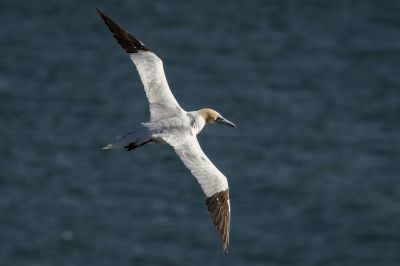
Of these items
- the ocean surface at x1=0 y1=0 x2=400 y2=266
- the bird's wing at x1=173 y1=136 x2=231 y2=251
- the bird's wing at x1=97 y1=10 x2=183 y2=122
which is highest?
the bird's wing at x1=97 y1=10 x2=183 y2=122

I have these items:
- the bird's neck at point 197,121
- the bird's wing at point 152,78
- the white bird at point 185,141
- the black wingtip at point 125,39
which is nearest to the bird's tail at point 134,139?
the white bird at point 185,141

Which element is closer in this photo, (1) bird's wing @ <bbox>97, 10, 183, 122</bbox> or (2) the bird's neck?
(2) the bird's neck

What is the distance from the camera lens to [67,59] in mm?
50625

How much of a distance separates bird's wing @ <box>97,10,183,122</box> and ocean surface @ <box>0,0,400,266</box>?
18.3 m

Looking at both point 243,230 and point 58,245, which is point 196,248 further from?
point 58,245

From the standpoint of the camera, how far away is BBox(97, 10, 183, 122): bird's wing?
1852cm

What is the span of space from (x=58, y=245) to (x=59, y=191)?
363cm

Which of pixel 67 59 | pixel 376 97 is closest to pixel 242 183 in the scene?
pixel 376 97

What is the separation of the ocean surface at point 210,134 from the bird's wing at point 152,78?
720 inches

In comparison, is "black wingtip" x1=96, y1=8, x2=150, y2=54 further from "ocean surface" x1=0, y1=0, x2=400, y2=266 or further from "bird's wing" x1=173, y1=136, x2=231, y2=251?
"ocean surface" x1=0, y1=0, x2=400, y2=266

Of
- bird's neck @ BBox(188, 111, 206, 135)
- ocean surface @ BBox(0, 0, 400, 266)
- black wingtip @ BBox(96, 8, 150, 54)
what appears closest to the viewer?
bird's neck @ BBox(188, 111, 206, 135)

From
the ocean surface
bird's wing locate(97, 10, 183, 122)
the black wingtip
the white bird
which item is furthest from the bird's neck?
the ocean surface

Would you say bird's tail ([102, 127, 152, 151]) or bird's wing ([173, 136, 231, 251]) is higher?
bird's tail ([102, 127, 152, 151])

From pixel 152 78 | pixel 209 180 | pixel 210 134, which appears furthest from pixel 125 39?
A: pixel 210 134
